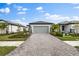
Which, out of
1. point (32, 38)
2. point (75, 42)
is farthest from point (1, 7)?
point (75, 42)

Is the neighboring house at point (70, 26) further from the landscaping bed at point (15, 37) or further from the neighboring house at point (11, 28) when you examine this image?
the neighboring house at point (11, 28)

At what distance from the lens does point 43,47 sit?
780cm

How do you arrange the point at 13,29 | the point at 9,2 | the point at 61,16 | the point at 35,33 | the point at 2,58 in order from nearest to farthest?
1. the point at 2,58
2. the point at 9,2
3. the point at 61,16
4. the point at 13,29
5. the point at 35,33

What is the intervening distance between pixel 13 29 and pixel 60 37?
247 centimetres

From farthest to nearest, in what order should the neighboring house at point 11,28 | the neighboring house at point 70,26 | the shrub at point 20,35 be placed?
the neighboring house at point 70,26, the shrub at point 20,35, the neighboring house at point 11,28

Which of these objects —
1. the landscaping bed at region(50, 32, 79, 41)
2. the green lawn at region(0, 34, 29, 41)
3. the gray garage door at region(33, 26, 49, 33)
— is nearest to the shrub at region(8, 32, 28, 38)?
the green lawn at region(0, 34, 29, 41)

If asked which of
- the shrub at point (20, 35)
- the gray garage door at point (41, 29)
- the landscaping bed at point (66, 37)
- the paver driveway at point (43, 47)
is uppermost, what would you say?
the gray garage door at point (41, 29)

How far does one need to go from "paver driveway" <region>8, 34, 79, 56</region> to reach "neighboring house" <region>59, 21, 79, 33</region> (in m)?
0.69

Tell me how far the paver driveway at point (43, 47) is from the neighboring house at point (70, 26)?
691 millimetres

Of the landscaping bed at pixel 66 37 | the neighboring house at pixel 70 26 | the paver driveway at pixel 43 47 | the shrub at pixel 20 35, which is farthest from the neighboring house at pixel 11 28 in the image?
the neighboring house at pixel 70 26

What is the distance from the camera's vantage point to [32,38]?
991 centimetres

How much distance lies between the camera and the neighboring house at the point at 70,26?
9253 mm

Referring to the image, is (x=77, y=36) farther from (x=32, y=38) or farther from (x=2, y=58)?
(x=2, y=58)

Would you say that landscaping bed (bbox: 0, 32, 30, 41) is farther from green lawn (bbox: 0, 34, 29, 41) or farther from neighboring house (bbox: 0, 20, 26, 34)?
neighboring house (bbox: 0, 20, 26, 34)
